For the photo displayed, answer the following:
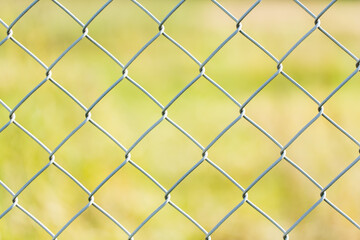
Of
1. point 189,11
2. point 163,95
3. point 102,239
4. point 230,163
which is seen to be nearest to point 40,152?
point 102,239

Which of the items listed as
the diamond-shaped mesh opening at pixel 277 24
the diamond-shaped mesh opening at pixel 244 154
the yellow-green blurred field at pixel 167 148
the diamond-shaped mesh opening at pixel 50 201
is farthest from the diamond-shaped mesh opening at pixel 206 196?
the diamond-shaped mesh opening at pixel 277 24

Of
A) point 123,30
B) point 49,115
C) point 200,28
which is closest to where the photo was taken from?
point 49,115

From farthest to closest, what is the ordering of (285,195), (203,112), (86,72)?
(203,112)
(86,72)
(285,195)

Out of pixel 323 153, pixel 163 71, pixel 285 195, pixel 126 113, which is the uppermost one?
pixel 163 71

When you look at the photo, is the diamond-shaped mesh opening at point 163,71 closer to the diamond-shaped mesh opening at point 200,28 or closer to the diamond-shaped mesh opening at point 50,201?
the diamond-shaped mesh opening at point 200,28

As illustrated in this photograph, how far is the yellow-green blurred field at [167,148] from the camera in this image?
254 centimetres

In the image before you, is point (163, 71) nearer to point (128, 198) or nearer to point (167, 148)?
point (167, 148)

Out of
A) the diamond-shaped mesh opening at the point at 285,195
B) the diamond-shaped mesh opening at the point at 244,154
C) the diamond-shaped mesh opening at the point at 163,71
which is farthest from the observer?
the diamond-shaped mesh opening at the point at 163,71

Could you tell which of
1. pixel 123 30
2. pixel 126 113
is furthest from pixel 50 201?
pixel 123 30

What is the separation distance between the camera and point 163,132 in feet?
15.2

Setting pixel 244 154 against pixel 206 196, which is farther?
pixel 244 154

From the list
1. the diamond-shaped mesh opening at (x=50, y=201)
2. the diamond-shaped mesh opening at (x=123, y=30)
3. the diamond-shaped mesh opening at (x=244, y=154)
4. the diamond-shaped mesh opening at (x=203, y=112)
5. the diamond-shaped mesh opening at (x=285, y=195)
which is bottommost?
the diamond-shaped mesh opening at (x=50, y=201)

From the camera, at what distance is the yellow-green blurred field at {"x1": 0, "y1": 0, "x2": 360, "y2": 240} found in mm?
2539

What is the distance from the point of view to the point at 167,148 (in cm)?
436
